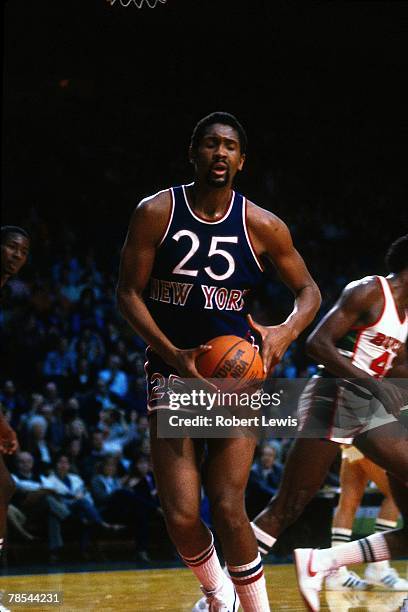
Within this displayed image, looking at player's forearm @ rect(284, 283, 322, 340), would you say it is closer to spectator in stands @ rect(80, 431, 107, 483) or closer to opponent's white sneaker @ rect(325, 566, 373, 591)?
opponent's white sneaker @ rect(325, 566, 373, 591)

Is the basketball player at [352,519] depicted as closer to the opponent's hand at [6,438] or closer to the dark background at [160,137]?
the opponent's hand at [6,438]

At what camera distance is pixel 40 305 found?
406 inches

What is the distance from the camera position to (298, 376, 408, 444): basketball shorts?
5020 mm

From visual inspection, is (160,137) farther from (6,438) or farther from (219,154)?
(219,154)

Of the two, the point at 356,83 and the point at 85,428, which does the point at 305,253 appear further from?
the point at 85,428

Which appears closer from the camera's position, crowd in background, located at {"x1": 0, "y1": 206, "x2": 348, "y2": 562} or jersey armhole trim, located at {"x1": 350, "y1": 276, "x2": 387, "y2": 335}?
jersey armhole trim, located at {"x1": 350, "y1": 276, "x2": 387, "y2": 335}

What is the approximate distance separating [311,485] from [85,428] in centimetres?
435

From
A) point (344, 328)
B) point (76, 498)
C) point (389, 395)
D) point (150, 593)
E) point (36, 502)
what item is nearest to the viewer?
point (389, 395)

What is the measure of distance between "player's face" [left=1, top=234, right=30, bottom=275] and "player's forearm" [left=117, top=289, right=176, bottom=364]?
1101 mm

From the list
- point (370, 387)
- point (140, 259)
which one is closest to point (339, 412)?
point (370, 387)

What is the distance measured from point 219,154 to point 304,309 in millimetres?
782

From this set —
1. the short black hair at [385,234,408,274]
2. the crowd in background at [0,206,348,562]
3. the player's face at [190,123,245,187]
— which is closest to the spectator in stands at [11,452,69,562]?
the crowd in background at [0,206,348,562]

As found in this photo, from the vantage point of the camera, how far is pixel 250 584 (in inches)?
157

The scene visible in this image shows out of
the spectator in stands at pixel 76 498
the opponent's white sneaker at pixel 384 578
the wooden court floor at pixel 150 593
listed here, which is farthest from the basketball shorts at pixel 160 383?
the spectator in stands at pixel 76 498
